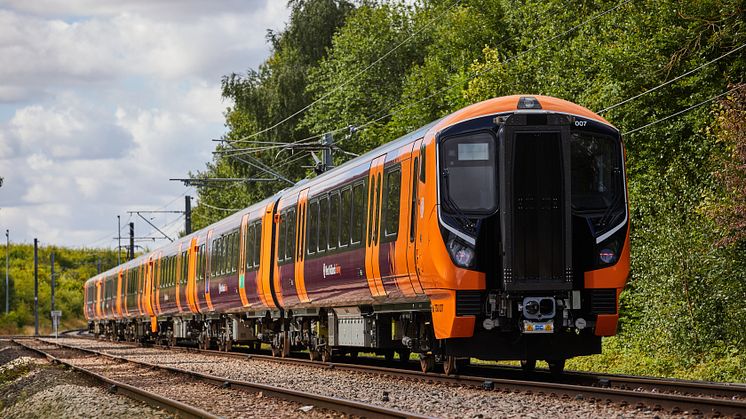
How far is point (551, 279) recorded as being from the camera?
14367 millimetres

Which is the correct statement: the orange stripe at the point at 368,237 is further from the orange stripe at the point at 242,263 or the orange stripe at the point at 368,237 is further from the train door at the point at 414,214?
the orange stripe at the point at 242,263

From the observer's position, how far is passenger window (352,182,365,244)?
60.1 ft

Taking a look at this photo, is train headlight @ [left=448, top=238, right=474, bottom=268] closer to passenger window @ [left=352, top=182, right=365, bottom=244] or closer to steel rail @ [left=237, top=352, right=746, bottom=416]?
steel rail @ [left=237, top=352, right=746, bottom=416]

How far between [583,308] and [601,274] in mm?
472

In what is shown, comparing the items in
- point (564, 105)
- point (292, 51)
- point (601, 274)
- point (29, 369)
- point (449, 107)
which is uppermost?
point (292, 51)

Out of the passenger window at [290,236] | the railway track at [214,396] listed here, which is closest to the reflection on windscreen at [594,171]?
the railway track at [214,396]

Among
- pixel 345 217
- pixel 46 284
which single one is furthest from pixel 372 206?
pixel 46 284

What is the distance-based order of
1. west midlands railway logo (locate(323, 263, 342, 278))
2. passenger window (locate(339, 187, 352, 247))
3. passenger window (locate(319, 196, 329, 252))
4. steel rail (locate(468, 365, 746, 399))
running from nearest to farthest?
steel rail (locate(468, 365, 746, 399)) < passenger window (locate(339, 187, 352, 247)) < west midlands railway logo (locate(323, 263, 342, 278)) < passenger window (locate(319, 196, 329, 252))

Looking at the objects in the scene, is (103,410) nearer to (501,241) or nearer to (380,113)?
(501,241)

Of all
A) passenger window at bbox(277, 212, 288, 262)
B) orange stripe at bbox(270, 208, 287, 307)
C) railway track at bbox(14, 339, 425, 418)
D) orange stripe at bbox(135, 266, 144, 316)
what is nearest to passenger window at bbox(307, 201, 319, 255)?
passenger window at bbox(277, 212, 288, 262)

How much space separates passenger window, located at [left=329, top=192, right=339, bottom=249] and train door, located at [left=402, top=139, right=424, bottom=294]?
383 cm

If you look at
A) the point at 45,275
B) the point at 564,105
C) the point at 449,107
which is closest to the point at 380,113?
the point at 449,107

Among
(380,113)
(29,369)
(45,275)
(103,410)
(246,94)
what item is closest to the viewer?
(103,410)

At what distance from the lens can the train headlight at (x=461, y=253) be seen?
1441cm
